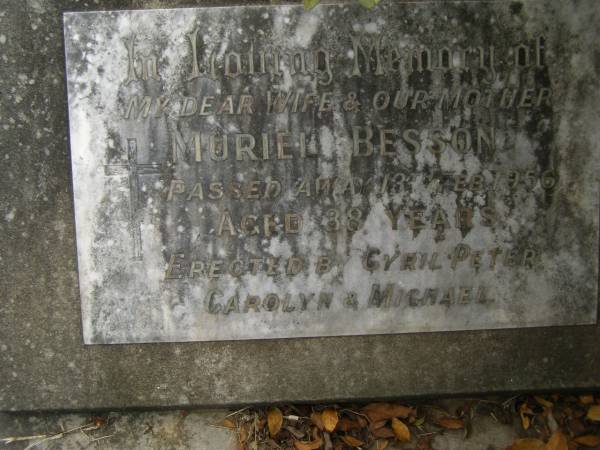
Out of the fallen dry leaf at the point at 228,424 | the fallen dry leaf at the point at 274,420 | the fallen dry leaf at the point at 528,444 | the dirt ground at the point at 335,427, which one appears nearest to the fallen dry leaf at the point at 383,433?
the dirt ground at the point at 335,427

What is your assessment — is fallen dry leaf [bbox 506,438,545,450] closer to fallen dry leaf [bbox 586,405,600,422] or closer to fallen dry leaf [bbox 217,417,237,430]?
fallen dry leaf [bbox 586,405,600,422]

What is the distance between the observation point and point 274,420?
104 inches

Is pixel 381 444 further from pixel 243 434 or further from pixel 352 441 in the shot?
pixel 243 434

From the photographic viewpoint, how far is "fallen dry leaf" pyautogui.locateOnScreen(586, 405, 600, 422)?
2.62 m

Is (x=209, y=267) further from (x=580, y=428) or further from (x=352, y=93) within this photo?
(x=580, y=428)

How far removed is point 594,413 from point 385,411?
1.10 metres

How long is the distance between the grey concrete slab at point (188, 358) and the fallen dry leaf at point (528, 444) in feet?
0.96

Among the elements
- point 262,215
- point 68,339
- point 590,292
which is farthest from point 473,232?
point 68,339

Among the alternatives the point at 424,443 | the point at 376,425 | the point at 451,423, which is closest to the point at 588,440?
the point at 451,423

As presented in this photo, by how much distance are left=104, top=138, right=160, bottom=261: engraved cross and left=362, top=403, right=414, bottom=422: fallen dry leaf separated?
1.49 metres

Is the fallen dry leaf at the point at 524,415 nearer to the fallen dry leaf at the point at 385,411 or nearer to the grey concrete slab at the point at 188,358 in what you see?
the grey concrete slab at the point at 188,358

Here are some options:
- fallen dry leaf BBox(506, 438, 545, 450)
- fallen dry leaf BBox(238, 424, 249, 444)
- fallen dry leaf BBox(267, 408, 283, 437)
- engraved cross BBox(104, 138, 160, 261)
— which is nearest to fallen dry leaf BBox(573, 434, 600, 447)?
fallen dry leaf BBox(506, 438, 545, 450)

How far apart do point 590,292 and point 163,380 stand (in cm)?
219

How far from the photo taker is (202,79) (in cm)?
233
